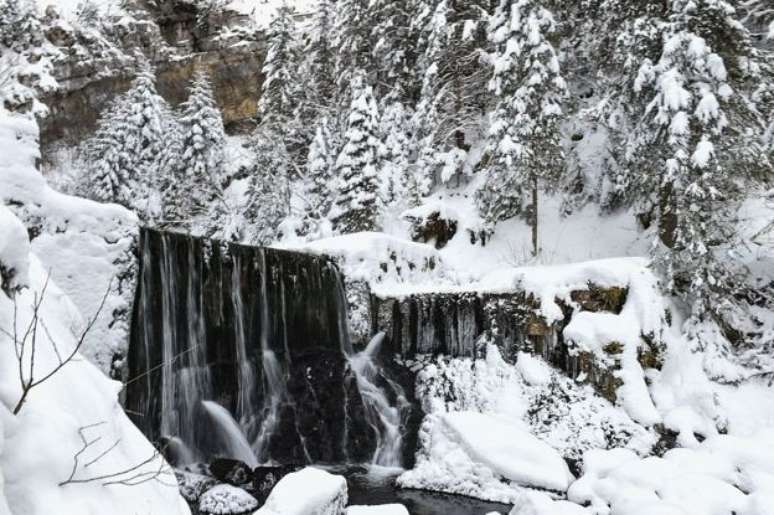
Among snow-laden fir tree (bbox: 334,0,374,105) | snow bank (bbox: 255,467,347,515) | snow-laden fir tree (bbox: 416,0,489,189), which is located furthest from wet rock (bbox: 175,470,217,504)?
snow-laden fir tree (bbox: 334,0,374,105)

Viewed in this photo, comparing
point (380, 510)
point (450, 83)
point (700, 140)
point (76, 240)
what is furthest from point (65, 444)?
point (450, 83)

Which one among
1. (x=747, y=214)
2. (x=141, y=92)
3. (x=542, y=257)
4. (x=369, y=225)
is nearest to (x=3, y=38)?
(x=141, y=92)

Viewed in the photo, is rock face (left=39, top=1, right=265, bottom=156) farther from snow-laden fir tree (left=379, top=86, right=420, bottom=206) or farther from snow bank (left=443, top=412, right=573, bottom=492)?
snow bank (left=443, top=412, right=573, bottom=492)

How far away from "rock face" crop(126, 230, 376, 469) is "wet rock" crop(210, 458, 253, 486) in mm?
688

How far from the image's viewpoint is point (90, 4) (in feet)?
119

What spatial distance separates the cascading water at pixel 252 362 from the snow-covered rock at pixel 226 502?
1570mm

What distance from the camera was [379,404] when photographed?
12281 mm

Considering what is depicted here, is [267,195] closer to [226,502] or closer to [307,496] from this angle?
[226,502]

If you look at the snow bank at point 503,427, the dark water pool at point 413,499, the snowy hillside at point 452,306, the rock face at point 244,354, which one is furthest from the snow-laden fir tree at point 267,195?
the dark water pool at point 413,499

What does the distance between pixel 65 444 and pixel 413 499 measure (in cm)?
759

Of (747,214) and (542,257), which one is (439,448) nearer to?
(542,257)

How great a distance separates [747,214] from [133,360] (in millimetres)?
16168

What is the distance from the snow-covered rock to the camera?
8219mm

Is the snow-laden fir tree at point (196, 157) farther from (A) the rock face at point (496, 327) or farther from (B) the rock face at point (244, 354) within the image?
(A) the rock face at point (496, 327)
